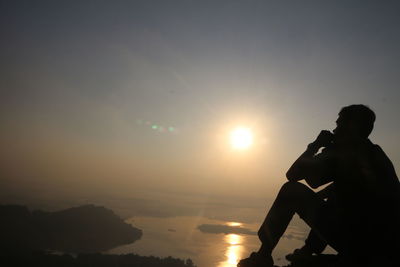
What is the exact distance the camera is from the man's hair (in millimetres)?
3355

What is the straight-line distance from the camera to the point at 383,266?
2.57 meters

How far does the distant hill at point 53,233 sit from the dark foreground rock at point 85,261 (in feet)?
97.3

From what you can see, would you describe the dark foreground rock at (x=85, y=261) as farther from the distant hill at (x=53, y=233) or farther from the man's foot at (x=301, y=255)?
the man's foot at (x=301, y=255)

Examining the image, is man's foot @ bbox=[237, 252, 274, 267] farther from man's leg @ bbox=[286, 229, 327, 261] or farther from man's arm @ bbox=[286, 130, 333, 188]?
man's arm @ bbox=[286, 130, 333, 188]

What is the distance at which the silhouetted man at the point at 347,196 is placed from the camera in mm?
2678

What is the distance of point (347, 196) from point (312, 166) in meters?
0.52

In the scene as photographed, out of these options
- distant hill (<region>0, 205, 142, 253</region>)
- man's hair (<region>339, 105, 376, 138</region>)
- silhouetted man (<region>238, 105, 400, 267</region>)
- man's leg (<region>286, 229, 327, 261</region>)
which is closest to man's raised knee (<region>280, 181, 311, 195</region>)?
silhouetted man (<region>238, 105, 400, 267</region>)

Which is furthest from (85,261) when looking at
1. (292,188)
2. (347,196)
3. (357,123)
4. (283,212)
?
(357,123)

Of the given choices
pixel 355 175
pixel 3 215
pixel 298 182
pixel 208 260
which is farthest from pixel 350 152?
pixel 3 215

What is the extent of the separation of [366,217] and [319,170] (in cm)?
71

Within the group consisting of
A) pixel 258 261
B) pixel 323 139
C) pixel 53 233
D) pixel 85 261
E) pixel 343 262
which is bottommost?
pixel 53 233

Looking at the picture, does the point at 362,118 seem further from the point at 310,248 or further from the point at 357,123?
the point at 310,248

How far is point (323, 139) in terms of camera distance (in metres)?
3.57

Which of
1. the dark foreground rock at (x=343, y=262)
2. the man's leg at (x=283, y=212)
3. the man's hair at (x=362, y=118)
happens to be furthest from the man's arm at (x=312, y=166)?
the dark foreground rock at (x=343, y=262)
